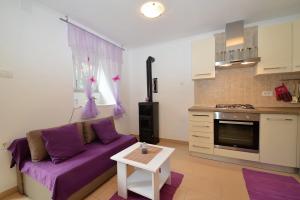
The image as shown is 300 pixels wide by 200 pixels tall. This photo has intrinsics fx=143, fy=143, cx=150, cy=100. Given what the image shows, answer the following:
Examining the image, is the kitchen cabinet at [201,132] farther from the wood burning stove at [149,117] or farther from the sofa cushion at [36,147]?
the sofa cushion at [36,147]

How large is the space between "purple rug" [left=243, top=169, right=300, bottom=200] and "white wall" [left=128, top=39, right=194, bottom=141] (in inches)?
61.3

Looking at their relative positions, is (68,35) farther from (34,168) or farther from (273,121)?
(273,121)

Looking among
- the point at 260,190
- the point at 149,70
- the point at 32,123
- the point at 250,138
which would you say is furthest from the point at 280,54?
the point at 32,123

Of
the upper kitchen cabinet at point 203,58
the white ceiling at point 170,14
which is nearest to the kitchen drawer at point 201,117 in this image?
the upper kitchen cabinet at point 203,58

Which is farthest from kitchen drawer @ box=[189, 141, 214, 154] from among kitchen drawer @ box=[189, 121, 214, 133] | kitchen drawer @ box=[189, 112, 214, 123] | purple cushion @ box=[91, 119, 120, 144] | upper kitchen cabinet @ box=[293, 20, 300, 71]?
upper kitchen cabinet @ box=[293, 20, 300, 71]

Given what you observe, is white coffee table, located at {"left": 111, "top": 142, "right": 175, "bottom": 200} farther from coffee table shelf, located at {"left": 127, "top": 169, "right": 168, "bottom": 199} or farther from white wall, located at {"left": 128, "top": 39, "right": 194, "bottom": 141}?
white wall, located at {"left": 128, "top": 39, "right": 194, "bottom": 141}

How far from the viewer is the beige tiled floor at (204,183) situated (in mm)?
1714

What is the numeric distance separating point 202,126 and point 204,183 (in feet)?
3.20

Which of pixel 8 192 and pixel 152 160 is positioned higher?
pixel 152 160

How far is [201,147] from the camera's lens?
8.76 ft

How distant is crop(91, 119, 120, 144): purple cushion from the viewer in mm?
2394

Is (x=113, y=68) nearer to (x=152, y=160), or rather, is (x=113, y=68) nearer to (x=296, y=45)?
(x=152, y=160)

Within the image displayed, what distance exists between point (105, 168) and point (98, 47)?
2.29 meters

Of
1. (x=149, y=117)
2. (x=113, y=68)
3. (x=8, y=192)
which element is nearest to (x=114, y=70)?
(x=113, y=68)
